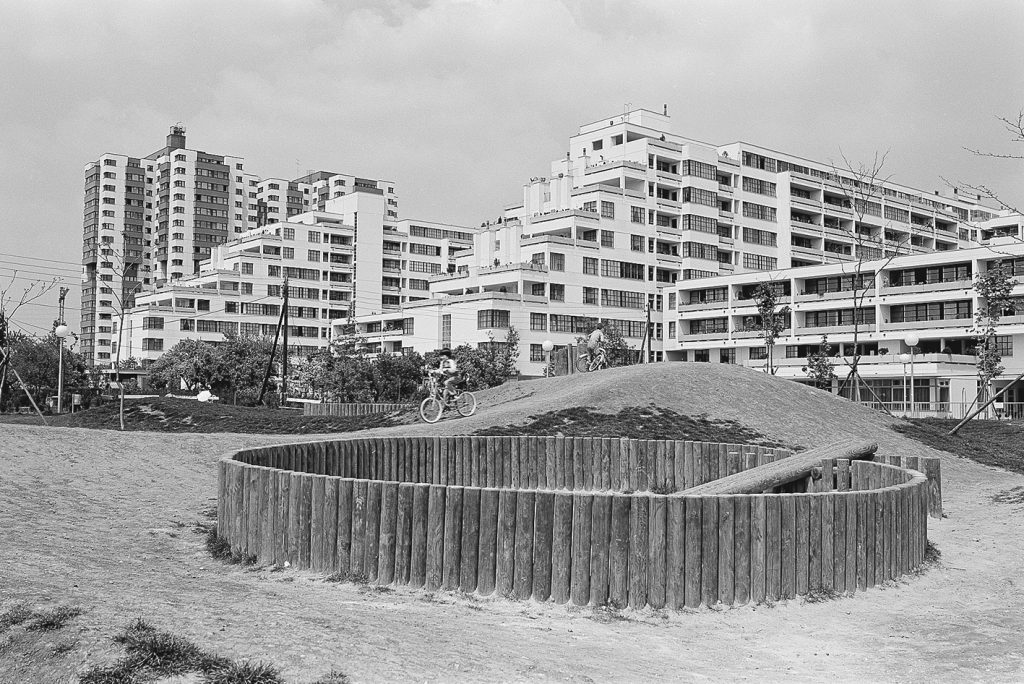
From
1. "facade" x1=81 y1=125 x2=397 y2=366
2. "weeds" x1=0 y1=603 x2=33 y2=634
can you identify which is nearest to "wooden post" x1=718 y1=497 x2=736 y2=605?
"weeds" x1=0 y1=603 x2=33 y2=634

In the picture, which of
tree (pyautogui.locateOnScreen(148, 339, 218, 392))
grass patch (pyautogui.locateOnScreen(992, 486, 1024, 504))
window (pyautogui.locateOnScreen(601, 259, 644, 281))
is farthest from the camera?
window (pyautogui.locateOnScreen(601, 259, 644, 281))

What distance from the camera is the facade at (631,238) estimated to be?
80000 mm

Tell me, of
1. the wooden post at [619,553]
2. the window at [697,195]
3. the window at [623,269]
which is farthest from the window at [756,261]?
the wooden post at [619,553]

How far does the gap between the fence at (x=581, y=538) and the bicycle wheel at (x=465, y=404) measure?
602 inches

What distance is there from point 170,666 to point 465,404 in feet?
68.4

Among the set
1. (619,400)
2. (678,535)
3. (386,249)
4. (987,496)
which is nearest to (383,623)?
(678,535)

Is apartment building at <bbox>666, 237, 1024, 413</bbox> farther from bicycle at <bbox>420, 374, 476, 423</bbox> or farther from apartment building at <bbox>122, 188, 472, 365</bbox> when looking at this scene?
apartment building at <bbox>122, 188, 472, 365</bbox>

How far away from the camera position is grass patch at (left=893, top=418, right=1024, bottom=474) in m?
25.7

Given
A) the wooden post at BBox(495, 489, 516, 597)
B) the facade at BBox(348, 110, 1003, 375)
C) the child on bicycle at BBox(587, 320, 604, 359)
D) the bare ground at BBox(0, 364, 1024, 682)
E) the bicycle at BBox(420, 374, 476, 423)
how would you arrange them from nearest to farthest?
the bare ground at BBox(0, 364, 1024, 682) < the wooden post at BBox(495, 489, 516, 597) < the bicycle at BBox(420, 374, 476, 423) < the child on bicycle at BBox(587, 320, 604, 359) < the facade at BBox(348, 110, 1003, 375)

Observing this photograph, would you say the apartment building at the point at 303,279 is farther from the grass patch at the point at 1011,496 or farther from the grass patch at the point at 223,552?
the grass patch at the point at 223,552

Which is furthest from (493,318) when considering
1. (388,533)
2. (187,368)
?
(388,533)

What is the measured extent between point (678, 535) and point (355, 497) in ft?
11.5

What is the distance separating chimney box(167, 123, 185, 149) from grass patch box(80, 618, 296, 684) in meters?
155

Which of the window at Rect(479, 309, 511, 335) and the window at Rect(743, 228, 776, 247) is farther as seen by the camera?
the window at Rect(743, 228, 776, 247)
